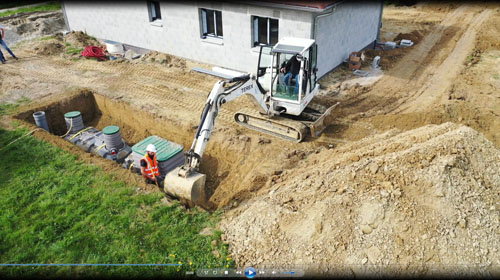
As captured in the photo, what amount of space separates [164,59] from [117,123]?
4.92 meters

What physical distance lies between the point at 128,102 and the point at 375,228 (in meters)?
9.74

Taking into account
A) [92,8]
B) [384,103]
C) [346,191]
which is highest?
[92,8]

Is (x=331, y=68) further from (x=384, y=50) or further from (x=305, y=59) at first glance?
(x=305, y=59)

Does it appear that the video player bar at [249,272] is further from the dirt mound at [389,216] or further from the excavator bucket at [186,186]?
the excavator bucket at [186,186]

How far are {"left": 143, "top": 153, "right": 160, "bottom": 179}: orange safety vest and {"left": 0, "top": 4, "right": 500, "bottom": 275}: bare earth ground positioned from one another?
1574 mm

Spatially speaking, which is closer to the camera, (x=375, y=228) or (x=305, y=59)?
(x=375, y=228)

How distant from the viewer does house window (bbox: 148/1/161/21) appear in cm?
1694

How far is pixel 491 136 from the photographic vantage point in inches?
421

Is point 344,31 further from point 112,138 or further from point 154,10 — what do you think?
point 112,138

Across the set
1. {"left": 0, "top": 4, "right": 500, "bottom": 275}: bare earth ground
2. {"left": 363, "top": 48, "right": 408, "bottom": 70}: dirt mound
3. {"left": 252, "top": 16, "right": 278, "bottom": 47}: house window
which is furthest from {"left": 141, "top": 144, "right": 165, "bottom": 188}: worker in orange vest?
{"left": 363, "top": 48, "right": 408, "bottom": 70}: dirt mound

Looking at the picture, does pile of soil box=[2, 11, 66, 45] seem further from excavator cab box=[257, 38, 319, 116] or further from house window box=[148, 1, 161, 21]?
excavator cab box=[257, 38, 319, 116]

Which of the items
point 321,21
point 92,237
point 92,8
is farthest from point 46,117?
point 321,21

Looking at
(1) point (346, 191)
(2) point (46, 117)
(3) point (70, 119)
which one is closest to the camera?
(1) point (346, 191)

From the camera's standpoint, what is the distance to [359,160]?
826 centimetres
